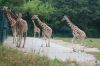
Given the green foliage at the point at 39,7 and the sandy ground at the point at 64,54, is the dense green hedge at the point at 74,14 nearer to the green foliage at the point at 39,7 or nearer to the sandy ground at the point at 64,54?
the green foliage at the point at 39,7

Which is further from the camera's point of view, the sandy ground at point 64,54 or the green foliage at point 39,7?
the green foliage at point 39,7

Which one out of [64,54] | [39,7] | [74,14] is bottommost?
[74,14]

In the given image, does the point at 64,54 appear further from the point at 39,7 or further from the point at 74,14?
the point at 74,14

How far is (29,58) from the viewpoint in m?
14.2

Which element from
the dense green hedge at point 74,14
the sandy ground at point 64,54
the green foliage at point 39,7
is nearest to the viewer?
the sandy ground at point 64,54

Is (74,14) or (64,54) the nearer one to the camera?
(64,54)

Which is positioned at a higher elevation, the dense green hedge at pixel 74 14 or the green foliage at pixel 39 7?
the green foliage at pixel 39 7

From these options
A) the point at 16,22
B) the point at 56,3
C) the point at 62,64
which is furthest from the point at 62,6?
the point at 62,64

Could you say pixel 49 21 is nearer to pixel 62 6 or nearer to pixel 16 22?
pixel 62 6

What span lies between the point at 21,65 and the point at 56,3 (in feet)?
151

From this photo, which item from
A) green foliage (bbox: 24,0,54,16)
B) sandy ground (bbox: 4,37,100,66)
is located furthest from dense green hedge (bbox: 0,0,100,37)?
sandy ground (bbox: 4,37,100,66)

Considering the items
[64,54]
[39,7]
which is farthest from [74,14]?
[64,54]

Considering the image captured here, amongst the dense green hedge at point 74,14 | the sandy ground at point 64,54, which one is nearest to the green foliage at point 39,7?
the dense green hedge at point 74,14

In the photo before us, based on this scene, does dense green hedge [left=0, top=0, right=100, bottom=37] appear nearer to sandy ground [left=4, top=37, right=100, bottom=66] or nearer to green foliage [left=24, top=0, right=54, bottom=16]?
green foliage [left=24, top=0, right=54, bottom=16]
